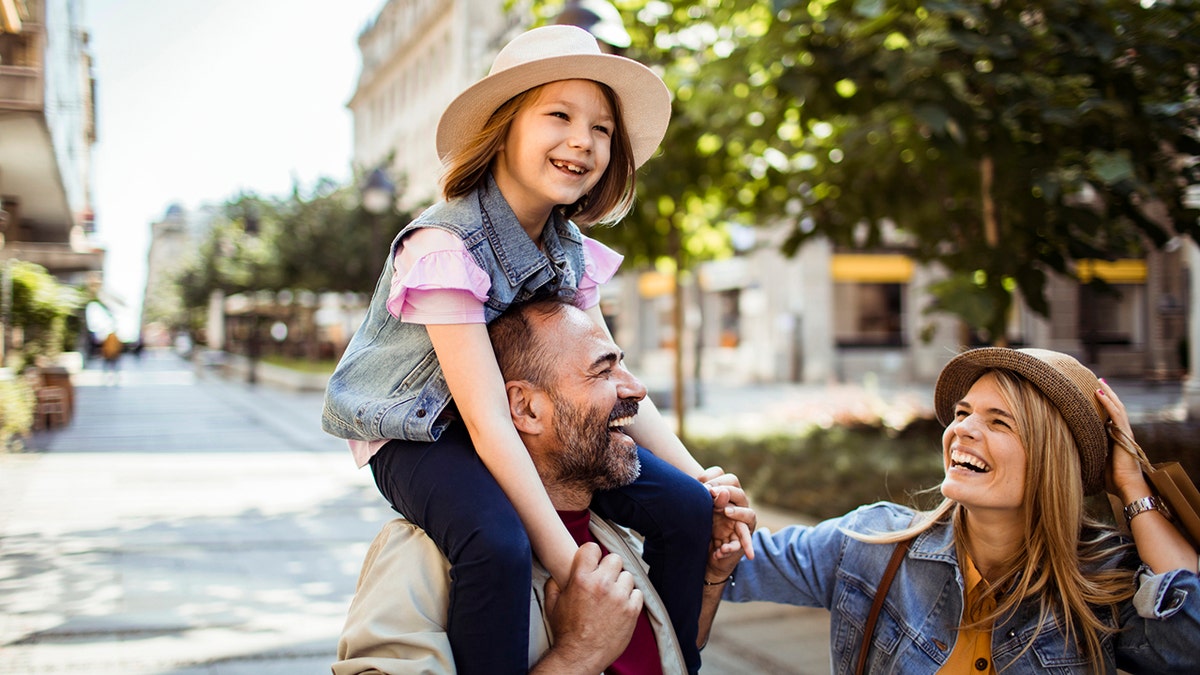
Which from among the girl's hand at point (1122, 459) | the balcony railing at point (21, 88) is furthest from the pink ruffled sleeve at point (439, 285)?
the balcony railing at point (21, 88)

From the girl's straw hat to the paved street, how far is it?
3029mm

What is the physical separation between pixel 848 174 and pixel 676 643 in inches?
264

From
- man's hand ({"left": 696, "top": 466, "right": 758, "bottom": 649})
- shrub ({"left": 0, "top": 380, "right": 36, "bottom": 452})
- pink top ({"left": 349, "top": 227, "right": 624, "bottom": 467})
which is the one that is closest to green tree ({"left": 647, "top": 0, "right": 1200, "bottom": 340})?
man's hand ({"left": 696, "top": 466, "right": 758, "bottom": 649})

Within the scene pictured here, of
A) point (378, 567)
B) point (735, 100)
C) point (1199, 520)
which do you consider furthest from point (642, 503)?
point (735, 100)

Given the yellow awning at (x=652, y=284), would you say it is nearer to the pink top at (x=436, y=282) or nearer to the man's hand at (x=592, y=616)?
the pink top at (x=436, y=282)

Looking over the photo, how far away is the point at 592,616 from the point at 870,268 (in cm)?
3086

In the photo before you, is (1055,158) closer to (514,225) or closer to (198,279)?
(514,225)

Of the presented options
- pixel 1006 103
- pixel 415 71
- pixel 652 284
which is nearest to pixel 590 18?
pixel 1006 103

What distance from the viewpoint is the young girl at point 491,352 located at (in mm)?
1759

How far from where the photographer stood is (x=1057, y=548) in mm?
2178

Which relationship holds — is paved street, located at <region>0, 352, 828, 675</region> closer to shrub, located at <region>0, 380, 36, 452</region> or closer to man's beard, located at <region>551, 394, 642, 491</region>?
shrub, located at <region>0, 380, 36, 452</region>

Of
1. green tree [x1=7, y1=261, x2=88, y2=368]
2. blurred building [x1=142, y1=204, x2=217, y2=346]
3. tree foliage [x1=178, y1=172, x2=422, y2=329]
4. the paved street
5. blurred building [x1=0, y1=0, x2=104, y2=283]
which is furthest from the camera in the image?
blurred building [x1=142, y1=204, x2=217, y2=346]

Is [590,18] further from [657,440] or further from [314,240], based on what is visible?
[314,240]

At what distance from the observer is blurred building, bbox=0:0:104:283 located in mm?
9242
